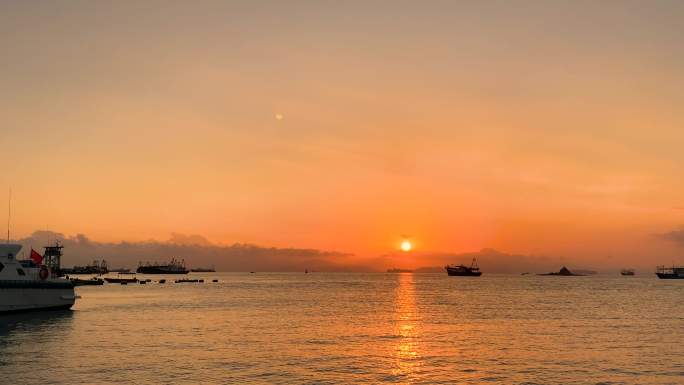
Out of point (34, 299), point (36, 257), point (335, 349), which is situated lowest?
point (335, 349)

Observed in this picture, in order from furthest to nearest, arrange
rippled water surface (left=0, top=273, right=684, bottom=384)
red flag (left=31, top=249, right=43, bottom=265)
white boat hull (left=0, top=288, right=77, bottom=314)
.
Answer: red flag (left=31, top=249, right=43, bottom=265) → white boat hull (left=0, top=288, right=77, bottom=314) → rippled water surface (left=0, top=273, right=684, bottom=384)

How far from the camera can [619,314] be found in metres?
95.6

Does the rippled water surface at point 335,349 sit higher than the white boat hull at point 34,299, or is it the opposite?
the white boat hull at point 34,299

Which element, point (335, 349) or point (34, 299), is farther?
point (34, 299)

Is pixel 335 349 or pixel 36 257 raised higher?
pixel 36 257

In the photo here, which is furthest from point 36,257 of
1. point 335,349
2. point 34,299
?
point 335,349

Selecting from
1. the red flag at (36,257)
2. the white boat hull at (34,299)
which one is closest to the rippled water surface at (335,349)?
the white boat hull at (34,299)

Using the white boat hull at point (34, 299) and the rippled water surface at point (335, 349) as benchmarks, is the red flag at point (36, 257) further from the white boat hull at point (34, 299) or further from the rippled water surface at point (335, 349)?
the rippled water surface at point (335, 349)

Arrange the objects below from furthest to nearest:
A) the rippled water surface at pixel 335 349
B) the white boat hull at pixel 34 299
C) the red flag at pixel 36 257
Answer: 1. the red flag at pixel 36 257
2. the white boat hull at pixel 34 299
3. the rippled water surface at pixel 335 349

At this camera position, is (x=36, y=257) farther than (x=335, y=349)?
Yes

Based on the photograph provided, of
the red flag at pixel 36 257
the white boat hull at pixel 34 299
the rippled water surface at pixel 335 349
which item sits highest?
the red flag at pixel 36 257

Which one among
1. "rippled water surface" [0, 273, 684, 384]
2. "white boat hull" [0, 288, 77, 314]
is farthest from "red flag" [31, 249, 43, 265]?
"rippled water surface" [0, 273, 684, 384]

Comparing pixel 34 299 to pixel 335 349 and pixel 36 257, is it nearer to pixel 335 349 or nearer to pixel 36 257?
pixel 36 257

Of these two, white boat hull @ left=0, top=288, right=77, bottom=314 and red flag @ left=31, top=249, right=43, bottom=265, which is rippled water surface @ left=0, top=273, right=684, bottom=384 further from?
red flag @ left=31, top=249, right=43, bottom=265
